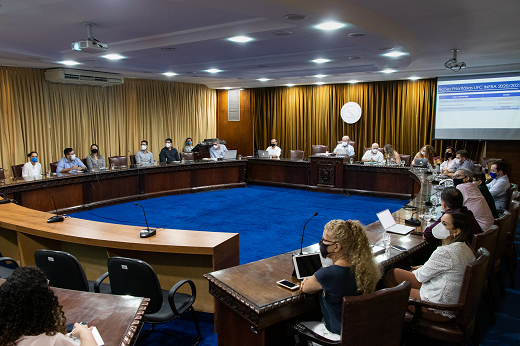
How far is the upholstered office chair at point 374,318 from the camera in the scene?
73.9 inches

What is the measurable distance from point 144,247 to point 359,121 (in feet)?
29.7

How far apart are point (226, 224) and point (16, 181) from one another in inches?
140

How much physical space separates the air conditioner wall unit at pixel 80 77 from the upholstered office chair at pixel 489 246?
840cm

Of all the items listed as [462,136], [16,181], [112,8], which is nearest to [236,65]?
[112,8]

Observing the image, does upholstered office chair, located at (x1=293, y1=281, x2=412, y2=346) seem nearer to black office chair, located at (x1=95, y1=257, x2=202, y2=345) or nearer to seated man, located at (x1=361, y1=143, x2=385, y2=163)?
black office chair, located at (x1=95, y1=257, x2=202, y2=345)

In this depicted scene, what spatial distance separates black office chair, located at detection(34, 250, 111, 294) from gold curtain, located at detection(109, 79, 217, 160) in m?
8.01

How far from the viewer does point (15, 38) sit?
5391 mm

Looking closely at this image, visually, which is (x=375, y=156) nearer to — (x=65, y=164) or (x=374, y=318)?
(x=65, y=164)

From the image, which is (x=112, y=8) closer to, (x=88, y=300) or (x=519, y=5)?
(x=88, y=300)

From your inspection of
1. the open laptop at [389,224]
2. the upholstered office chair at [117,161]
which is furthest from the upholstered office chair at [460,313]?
the upholstered office chair at [117,161]

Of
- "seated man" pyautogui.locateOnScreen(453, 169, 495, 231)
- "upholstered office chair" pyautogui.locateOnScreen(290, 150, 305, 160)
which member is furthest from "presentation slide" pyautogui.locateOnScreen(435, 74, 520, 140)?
"seated man" pyautogui.locateOnScreen(453, 169, 495, 231)

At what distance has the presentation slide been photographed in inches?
331

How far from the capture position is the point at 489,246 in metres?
3.09

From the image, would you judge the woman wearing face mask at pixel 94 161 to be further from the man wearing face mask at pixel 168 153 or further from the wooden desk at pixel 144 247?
the wooden desk at pixel 144 247
